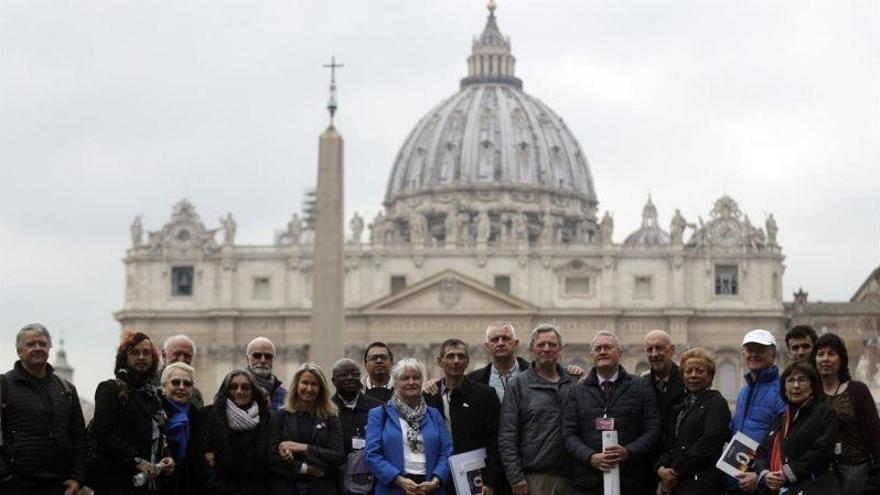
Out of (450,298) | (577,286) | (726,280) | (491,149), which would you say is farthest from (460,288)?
(491,149)

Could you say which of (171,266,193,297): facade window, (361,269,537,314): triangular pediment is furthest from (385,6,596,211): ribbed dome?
(361,269,537,314): triangular pediment

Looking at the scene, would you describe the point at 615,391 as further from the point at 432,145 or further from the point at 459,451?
the point at 432,145

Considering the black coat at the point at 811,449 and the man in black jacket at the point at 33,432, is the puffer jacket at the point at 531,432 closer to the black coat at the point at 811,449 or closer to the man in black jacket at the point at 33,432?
the black coat at the point at 811,449

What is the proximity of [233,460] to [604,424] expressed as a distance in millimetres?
3116

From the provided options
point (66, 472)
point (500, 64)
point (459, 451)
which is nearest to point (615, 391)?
A: point (459, 451)

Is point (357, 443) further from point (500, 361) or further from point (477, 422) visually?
point (500, 361)

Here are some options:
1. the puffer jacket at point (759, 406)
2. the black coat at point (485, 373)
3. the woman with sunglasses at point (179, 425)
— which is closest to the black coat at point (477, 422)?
the black coat at point (485, 373)

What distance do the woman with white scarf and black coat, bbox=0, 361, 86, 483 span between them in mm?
1077

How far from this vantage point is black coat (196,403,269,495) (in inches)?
650

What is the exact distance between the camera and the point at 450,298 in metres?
87.5

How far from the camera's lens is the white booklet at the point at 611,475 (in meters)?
16.4

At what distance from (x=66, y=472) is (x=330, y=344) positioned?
2160cm

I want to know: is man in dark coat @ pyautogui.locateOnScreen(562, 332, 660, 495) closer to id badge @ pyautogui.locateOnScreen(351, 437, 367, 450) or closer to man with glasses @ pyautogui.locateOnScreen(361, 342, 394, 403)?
id badge @ pyautogui.locateOnScreen(351, 437, 367, 450)

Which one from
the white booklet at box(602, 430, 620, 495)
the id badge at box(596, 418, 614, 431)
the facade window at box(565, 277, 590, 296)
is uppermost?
the facade window at box(565, 277, 590, 296)
